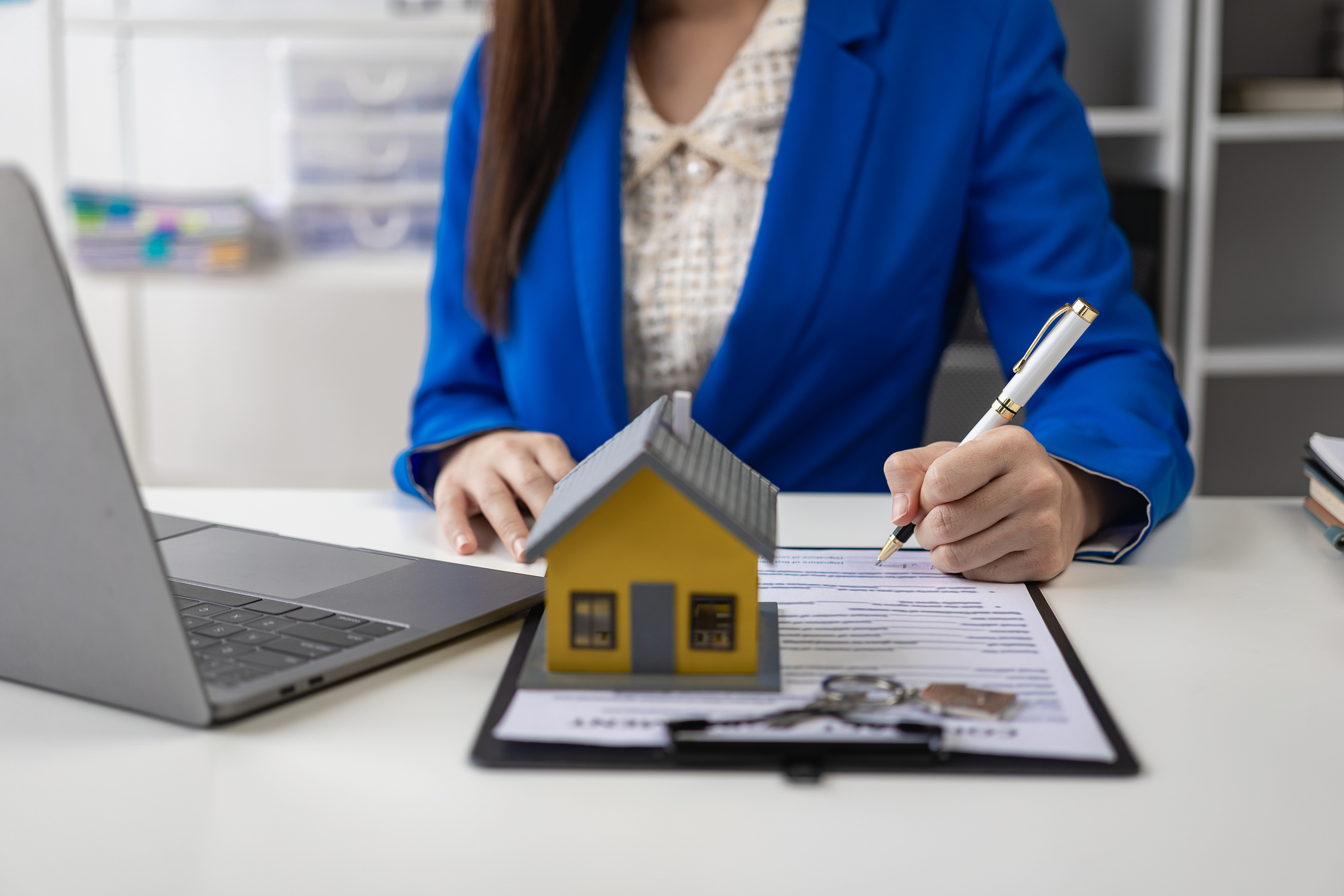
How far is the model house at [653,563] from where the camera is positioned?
1.60 feet

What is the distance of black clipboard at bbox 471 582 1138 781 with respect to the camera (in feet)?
1.44

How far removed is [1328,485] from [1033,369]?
0.26 meters

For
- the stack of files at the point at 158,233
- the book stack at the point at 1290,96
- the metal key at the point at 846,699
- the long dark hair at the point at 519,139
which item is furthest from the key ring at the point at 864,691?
the stack of files at the point at 158,233

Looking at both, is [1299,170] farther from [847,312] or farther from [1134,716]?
[1134,716]

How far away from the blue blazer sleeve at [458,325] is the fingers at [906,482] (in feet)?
1.48

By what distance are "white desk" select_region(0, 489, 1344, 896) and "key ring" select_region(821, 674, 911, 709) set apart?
45 mm

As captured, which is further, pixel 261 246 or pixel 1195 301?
pixel 261 246

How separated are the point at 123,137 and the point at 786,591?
2.15 m

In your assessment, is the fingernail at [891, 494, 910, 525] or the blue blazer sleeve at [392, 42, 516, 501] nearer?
the fingernail at [891, 494, 910, 525]

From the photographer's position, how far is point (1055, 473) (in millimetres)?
678

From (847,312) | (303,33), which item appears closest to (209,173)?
(303,33)

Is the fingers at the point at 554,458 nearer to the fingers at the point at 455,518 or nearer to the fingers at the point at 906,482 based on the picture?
the fingers at the point at 455,518

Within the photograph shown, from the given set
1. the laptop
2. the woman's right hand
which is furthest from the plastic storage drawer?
the laptop

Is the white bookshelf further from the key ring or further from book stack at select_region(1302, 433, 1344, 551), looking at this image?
the key ring
